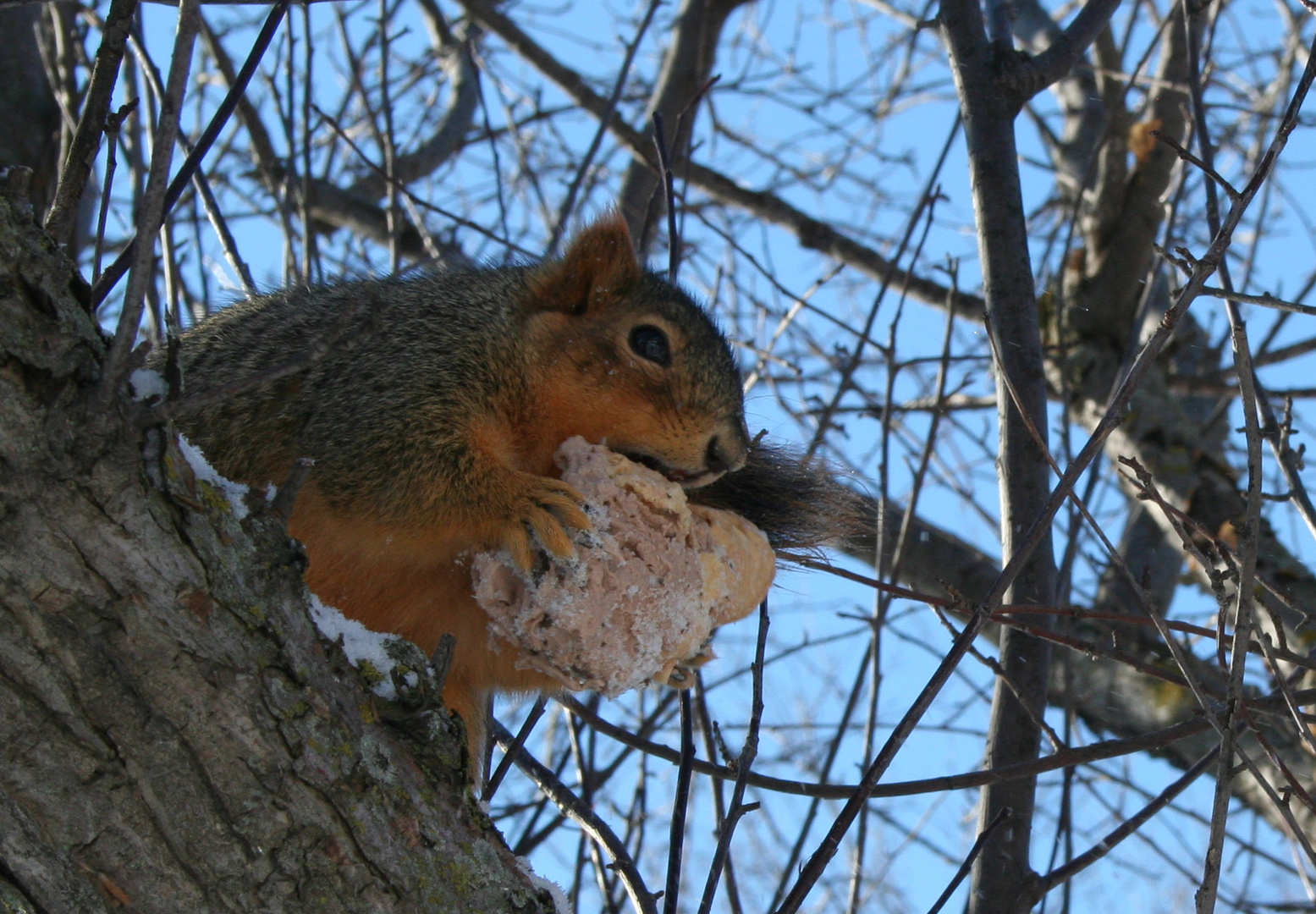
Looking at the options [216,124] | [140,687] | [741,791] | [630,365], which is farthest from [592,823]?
[216,124]

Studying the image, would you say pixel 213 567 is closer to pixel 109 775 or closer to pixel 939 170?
pixel 109 775

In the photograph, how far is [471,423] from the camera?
4.99ft

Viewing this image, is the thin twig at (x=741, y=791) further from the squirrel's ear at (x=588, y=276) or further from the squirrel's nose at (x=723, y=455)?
the squirrel's ear at (x=588, y=276)

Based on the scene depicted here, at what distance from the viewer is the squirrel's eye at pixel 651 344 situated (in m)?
1.65

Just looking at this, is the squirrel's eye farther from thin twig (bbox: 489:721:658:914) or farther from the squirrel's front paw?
thin twig (bbox: 489:721:658:914)

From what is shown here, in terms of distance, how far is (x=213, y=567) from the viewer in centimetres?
101

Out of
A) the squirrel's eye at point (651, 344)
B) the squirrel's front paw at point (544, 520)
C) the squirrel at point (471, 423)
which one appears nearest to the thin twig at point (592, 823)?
the squirrel at point (471, 423)

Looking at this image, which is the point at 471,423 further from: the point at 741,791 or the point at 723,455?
the point at 741,791

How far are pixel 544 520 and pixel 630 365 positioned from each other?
324 mm

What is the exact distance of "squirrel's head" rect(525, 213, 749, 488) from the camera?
157cm

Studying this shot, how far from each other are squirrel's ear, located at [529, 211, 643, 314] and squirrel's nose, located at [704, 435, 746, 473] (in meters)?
0.30

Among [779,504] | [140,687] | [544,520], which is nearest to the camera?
[140,687]

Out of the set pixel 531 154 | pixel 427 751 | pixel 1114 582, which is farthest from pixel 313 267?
pixel 1114 582

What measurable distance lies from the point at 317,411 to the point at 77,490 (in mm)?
610
